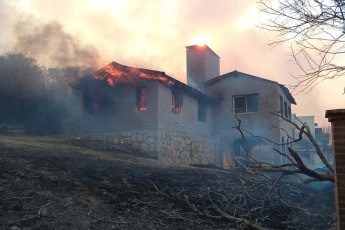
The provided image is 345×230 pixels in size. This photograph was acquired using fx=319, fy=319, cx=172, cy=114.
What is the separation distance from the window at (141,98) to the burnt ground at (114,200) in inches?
303

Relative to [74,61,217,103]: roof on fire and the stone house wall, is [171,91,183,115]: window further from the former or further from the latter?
the stone house wall

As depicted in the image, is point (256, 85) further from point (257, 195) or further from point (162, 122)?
point (257, 195)

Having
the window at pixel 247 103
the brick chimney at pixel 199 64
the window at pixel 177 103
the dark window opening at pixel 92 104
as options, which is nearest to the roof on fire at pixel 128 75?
the window at pixel 177 103

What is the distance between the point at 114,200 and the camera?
668 cm

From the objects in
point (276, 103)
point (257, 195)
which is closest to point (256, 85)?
point (276, 103)

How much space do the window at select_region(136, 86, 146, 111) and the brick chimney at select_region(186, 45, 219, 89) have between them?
821 centimetres

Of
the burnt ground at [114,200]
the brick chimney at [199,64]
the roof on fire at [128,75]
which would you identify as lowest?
the burnt ground at [114,200]

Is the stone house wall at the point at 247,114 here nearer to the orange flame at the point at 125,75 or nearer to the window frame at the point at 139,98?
the orange flame at the point at 125,75

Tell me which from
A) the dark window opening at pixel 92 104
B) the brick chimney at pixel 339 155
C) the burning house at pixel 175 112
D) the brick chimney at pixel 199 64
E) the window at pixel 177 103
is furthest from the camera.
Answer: the brick chimney at pixel 199 64

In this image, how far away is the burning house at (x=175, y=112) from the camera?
54.9 feet

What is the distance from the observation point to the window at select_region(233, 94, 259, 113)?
21594mm

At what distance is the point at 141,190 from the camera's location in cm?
764

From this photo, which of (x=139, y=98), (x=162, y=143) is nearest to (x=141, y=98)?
(x=139, y=98)

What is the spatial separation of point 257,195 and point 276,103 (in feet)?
42.8
